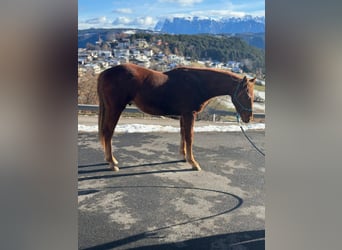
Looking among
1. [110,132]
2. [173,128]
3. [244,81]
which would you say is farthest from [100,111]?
[244,81]

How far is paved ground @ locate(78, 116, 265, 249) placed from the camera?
2.09m

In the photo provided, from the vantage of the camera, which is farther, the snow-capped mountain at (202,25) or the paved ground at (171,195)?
the snow-capped mountain at (202,25)

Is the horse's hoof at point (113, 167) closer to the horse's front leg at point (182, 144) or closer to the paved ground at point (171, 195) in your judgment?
the paved ground at point (171, 195)

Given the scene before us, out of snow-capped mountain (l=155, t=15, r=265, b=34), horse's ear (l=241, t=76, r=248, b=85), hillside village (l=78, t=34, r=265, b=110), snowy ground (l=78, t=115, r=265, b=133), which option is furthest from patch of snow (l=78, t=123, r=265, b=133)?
snow-capped mountain (l=155, t=15, r=265, b=34)

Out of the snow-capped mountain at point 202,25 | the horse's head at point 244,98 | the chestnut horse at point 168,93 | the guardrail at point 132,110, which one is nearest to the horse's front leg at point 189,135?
the chestnut horse at point 168,93

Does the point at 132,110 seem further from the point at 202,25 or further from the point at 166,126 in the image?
the point at 202,25

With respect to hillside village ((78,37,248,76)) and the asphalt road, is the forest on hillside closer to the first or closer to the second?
hillside village ((78,37,248,76))

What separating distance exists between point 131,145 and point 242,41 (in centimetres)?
92

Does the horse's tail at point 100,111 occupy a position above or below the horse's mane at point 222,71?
below

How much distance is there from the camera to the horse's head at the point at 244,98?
2193mm

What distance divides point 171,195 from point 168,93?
23.9 inches

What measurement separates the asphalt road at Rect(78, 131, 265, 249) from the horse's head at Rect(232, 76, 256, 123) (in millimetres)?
130

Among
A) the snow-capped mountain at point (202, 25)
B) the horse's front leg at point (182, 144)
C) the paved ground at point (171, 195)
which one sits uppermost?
the snow-capped mountain at point (202, 25)
